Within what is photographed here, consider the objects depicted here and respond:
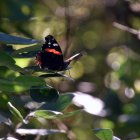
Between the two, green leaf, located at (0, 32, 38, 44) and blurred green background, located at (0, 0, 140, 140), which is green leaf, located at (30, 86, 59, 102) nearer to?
green leaf, located at (0, 32, 38, 44)

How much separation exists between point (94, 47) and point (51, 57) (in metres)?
1.40

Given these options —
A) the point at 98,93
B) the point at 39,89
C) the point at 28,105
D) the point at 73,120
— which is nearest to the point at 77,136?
the point at 73,120

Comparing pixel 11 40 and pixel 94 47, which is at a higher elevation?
pixel 11 40

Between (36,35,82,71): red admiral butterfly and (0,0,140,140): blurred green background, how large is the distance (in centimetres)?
45

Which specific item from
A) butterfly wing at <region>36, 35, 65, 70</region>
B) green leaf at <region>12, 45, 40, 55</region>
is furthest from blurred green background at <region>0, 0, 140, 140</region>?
green leaf at <region>12, 45, 40, 55</region>

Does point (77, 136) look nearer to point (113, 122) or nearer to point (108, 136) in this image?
point (113, 122)

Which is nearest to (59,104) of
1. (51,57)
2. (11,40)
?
(51,57)

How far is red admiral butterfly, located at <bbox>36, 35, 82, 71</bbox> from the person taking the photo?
1031 millimetres

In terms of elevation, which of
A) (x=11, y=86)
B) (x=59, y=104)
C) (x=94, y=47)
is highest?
(x=11, y=86)

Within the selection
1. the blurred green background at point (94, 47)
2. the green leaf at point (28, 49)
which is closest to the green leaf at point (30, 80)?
the green leaf at point (28, 49)

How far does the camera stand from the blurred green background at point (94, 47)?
5.90ft

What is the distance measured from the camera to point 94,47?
2.47m

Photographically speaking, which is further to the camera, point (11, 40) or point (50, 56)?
point (50, 56)

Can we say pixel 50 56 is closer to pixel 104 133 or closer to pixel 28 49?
pixel 28 49
